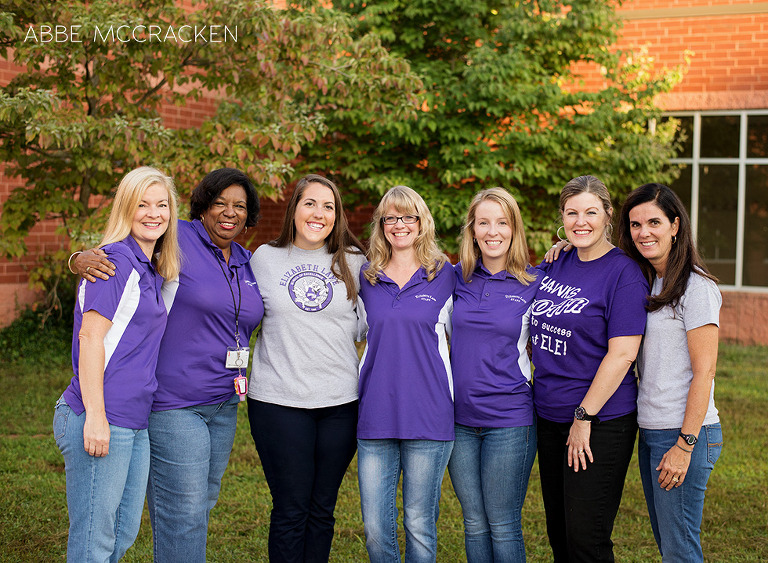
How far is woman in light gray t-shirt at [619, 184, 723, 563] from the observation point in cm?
292

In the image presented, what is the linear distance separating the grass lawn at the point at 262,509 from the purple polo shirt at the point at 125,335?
1.75 meters

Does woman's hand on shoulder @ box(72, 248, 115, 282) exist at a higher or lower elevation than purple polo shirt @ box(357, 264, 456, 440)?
higher

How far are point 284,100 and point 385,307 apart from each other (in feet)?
14.2

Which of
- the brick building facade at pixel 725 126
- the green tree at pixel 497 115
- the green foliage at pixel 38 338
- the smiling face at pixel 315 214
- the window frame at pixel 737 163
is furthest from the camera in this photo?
the window frame at pixel 737 163

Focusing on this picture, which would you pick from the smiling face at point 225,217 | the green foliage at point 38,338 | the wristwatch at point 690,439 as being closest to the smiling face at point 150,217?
the smiling face at point 225,217

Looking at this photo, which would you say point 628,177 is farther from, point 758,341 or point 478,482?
point 478,482

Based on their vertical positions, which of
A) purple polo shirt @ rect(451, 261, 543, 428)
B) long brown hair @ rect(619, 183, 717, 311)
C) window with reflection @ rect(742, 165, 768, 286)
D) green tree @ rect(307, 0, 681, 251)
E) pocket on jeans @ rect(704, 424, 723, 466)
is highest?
green tree @ rect(307, 0, 681, 251)

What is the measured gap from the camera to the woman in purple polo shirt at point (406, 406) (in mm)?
3301

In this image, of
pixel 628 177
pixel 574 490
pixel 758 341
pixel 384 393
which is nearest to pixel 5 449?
pixel 384 393

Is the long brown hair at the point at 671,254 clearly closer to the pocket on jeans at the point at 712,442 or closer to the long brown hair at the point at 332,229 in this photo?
the pocket on jeans at the point at 712,442

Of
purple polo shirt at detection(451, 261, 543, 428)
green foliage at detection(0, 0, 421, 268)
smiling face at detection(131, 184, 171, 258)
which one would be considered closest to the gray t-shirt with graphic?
purple polo shirt at detection(451, 261, 543, 428)

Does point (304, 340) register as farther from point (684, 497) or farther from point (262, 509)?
point (262, 509)

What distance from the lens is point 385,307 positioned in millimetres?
3359

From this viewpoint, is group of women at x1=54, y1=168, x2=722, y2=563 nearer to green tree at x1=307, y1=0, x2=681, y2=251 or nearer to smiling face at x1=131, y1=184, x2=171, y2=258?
smiling face at x1=131, y1=184, x2=171, y2=258
